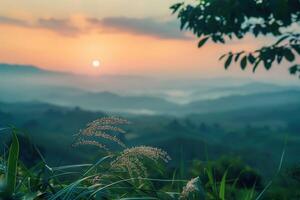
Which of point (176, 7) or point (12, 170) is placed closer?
point (12, 170)

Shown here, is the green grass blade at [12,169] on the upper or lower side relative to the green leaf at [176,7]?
lower

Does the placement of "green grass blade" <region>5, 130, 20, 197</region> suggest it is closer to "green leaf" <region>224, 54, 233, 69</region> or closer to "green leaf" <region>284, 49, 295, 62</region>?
"green leaf" <region>224, 54, 233, 69</region>

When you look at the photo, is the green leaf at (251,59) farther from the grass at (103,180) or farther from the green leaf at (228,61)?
the grass at (103,180)

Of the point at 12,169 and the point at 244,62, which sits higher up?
the point at 244,62

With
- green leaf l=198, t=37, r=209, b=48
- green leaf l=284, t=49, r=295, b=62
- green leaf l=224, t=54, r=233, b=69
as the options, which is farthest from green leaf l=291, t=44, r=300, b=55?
green leaf l=198, t=37, r=209, b=48

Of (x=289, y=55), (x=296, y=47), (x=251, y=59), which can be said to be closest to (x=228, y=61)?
(x=251, y=59)

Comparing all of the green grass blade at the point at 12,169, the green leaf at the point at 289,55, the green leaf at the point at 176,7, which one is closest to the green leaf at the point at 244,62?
the green leaf at the point at 289,55

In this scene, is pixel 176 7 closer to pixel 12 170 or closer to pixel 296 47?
pixel 296 47

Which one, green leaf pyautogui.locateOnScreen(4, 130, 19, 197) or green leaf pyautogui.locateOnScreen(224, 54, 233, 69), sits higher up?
green leaf pyautogui.locateOnScreen(224, 54, 233, 69)

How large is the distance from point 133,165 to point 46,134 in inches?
7655

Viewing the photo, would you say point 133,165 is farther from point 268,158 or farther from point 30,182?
point 268,158

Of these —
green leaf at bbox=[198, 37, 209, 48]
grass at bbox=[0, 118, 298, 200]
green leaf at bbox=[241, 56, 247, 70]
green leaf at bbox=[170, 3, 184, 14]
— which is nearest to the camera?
grass at bbox=[0, 118, 298, 200]

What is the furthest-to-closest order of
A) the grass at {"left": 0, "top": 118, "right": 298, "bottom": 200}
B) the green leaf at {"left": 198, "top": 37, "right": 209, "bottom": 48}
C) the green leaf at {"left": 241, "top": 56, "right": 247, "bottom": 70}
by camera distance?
the green leaf at {"left": 198, "top": 37, "right": 209, "bottom": 48} → the green leaf at {"left": 241, "top": 56, "right": 247, "bottom": 70} → the grass at {"left": 0, "top": 118, "right": 298, "bottom": 200}

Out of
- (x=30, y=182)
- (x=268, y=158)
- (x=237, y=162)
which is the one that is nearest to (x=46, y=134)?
(x=268, y=158)
